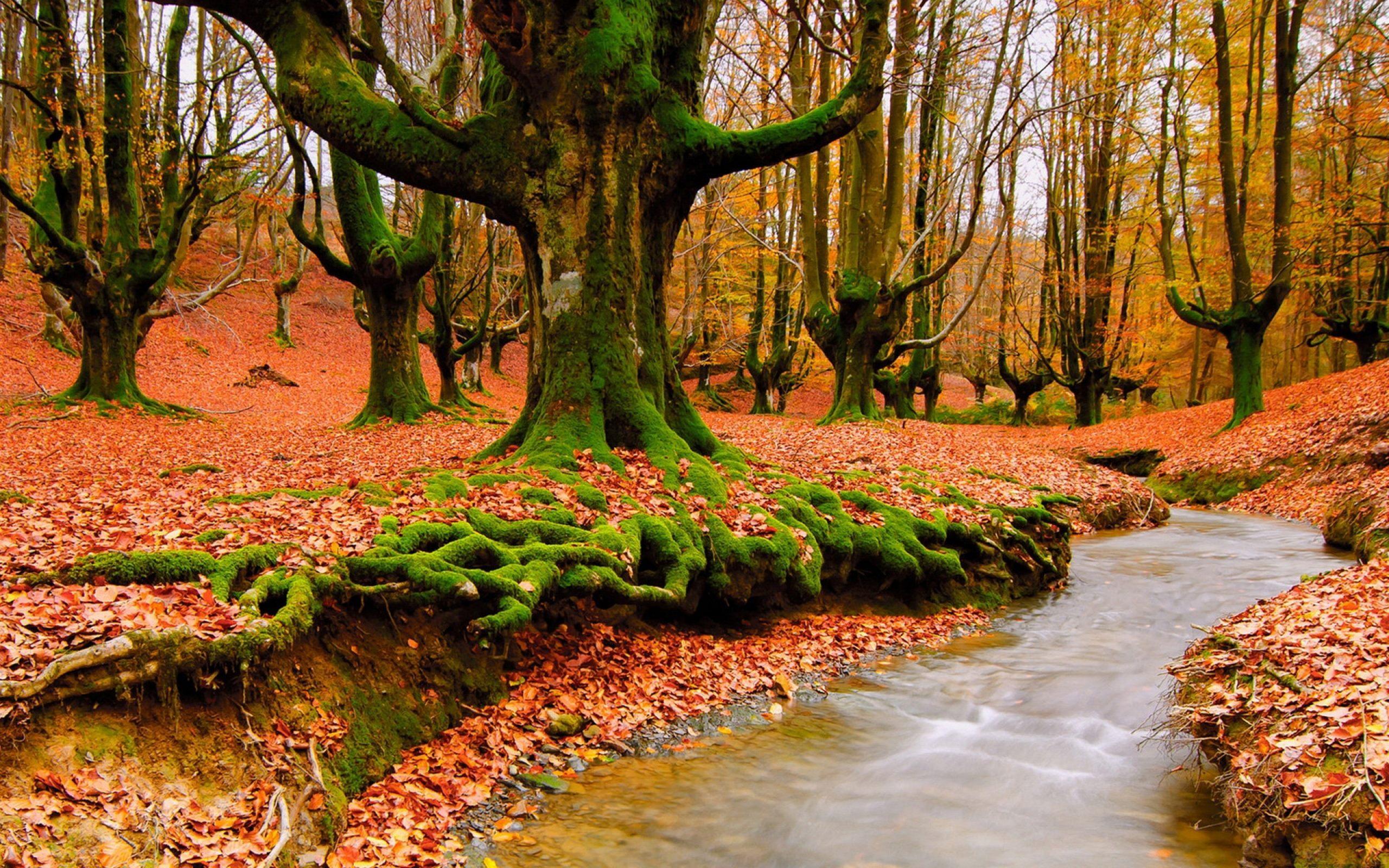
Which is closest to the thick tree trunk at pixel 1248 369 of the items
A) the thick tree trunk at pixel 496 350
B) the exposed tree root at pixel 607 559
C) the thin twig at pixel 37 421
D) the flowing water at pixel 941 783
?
the exposed tree root at pixel 607 559

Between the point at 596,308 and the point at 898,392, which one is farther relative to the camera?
the point at 898,392

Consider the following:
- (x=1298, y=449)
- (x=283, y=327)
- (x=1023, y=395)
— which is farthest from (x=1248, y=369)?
(x=283, y=327)

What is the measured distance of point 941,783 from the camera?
4766mm

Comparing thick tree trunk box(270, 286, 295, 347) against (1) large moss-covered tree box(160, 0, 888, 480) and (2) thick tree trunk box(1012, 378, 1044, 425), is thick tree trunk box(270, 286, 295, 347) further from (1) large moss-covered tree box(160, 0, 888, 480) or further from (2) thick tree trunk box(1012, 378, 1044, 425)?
(2) thick tree trunk box(1012, 378, 1044, 425)

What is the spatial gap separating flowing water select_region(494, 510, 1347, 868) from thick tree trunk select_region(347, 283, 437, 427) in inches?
454

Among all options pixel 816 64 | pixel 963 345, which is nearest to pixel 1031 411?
pixel 963 345

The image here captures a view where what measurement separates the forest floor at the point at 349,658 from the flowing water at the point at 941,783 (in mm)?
365

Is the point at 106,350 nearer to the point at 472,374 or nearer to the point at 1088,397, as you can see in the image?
the point at 472,374

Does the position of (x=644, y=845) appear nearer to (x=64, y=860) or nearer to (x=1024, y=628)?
(x=64, y=860)

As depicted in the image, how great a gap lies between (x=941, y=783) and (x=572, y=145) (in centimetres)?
642

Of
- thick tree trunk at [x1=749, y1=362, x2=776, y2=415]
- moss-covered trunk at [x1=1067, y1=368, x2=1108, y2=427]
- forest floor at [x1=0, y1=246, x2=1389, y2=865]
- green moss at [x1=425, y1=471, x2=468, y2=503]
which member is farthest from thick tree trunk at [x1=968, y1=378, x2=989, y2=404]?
green moss at [x1=425, y1=471, x2=468, y2=503]

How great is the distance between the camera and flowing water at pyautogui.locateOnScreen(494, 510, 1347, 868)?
3887 millimetres

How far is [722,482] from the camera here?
7473mm

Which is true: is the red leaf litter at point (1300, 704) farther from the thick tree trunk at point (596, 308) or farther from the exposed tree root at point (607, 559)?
the thick tree trunk at point (596, 308)
